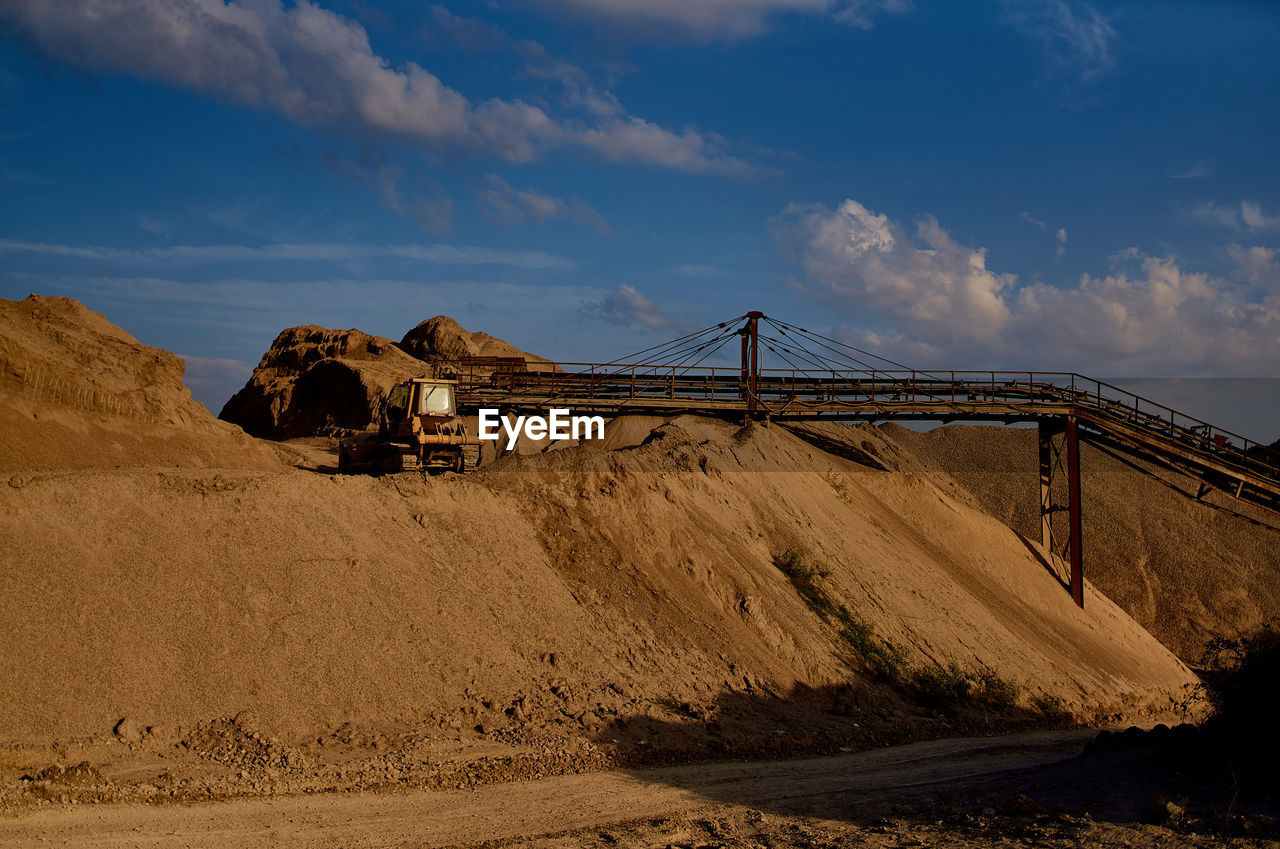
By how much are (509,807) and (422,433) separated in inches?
505

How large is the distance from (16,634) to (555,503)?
10.4m

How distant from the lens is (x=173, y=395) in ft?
86.9

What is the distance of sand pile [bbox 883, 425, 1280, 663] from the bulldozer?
1928cm

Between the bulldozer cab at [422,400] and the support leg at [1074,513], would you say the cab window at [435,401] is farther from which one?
the support leg at [1074,513]

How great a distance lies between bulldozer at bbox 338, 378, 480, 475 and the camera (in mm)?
22656

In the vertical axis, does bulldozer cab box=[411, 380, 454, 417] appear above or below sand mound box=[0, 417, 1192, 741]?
above

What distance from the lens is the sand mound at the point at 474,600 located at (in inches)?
521

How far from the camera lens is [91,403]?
23594 mm

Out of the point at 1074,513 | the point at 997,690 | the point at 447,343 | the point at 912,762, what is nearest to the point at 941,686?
the point at 997,690

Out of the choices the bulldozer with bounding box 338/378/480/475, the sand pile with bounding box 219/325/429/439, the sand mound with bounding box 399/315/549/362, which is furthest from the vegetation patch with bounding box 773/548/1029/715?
the sand mound with bounding box 399/315/549/362

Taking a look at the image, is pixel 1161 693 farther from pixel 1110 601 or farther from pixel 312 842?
pixel 312 842

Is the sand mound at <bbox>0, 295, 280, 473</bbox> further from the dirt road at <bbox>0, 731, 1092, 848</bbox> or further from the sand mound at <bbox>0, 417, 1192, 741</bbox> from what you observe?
the dirt road at <bbox>0, 731, 1092, 848</bbox>

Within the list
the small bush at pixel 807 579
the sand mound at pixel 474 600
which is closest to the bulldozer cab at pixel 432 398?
the sand mound at pixel 474 600

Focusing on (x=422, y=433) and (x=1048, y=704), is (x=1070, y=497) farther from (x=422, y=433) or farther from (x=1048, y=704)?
(x=422, y=433)
